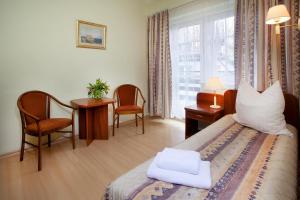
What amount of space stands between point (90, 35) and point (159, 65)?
4.78 ft

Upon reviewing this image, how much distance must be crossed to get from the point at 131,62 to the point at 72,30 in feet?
4.31

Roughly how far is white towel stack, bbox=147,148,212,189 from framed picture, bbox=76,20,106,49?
8.65 feet

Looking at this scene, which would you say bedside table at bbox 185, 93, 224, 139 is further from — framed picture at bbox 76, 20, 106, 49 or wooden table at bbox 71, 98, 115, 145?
framed picture at bbox 76, 20, 106, 49

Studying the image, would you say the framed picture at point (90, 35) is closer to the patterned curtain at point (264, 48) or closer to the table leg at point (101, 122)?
the table leg at point (101, 122)

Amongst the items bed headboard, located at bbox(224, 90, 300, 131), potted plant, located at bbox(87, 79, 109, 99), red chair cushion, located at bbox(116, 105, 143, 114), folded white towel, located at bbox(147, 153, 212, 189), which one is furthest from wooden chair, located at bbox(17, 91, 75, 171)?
bed headboard, located at bbox(224, 90, 300, 131)

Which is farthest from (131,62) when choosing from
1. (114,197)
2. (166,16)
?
(114,197)

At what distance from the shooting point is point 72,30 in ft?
9.89

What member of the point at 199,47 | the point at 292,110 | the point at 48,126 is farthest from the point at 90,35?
the point at 292,110

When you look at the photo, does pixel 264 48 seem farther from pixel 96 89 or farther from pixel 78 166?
pixel 78 166

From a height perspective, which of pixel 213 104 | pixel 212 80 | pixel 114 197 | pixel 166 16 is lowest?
pixel 114 197

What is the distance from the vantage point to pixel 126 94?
3.73 m

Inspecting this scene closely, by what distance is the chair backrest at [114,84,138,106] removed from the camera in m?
3.66

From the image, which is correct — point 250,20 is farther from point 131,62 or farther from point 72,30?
point 72,30

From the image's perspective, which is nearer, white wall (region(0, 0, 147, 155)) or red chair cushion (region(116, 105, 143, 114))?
white wall (region(0, 0, 147, 155))
